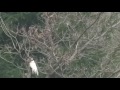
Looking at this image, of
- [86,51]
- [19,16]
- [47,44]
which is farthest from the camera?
[19,16]

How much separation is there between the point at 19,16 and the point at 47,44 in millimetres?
4273

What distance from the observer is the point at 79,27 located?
971 centimetres
